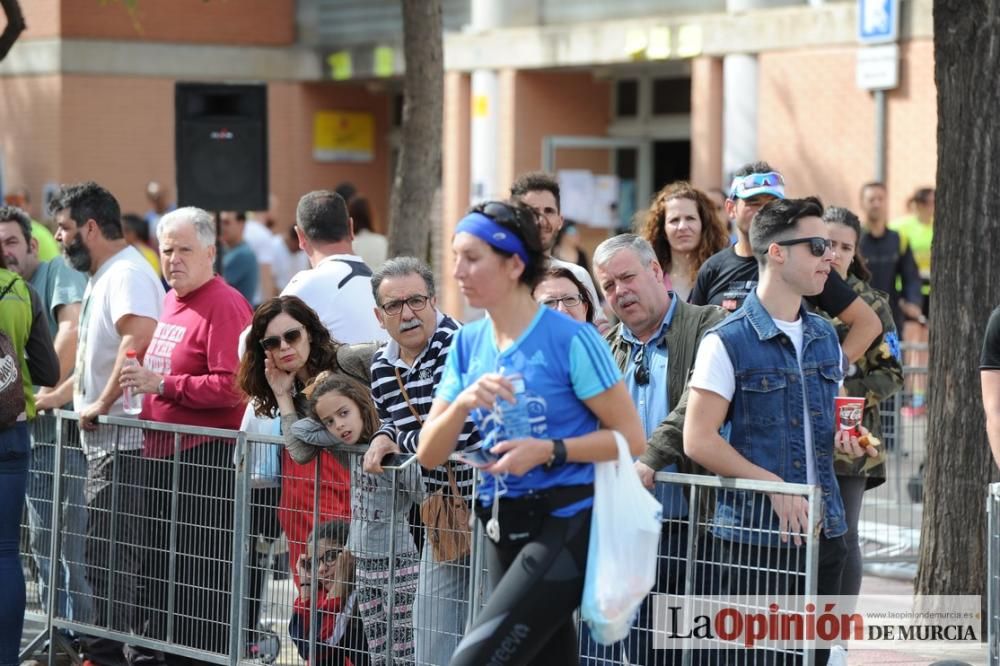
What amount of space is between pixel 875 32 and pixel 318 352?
37.1ft

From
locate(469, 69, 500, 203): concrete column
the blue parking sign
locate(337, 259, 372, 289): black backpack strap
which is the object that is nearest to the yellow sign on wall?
locate(469, 69, 500, 203): concrete column

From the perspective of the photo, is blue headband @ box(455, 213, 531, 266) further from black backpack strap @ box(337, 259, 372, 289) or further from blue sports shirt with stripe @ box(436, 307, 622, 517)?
black backpack strap @ box(337, 259, 372, 289)

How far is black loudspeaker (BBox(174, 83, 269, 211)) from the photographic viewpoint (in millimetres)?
12383

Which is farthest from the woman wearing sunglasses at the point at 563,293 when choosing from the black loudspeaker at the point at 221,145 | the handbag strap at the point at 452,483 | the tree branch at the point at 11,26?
the black loudspeaker at the point at 221,145

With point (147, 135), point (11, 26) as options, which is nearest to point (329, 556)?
point (11, 26)

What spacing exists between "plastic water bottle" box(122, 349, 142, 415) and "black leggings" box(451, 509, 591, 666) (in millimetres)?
2920

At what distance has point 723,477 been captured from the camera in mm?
5367

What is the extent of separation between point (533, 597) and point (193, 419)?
10.2ft

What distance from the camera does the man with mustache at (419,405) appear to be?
605 centimetres

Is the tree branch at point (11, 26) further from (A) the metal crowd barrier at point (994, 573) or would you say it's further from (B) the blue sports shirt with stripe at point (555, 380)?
(A) the metal crowd barrier at point (994, 573)

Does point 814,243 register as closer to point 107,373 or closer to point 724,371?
point 724,371

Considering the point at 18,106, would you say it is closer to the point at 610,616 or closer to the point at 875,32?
the point at 875,32

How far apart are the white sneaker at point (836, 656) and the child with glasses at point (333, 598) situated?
1858 millimetres

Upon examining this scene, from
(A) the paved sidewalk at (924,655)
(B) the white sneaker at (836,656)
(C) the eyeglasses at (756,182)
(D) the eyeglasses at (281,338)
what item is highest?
(C) the eyeglasses at (756,182)
